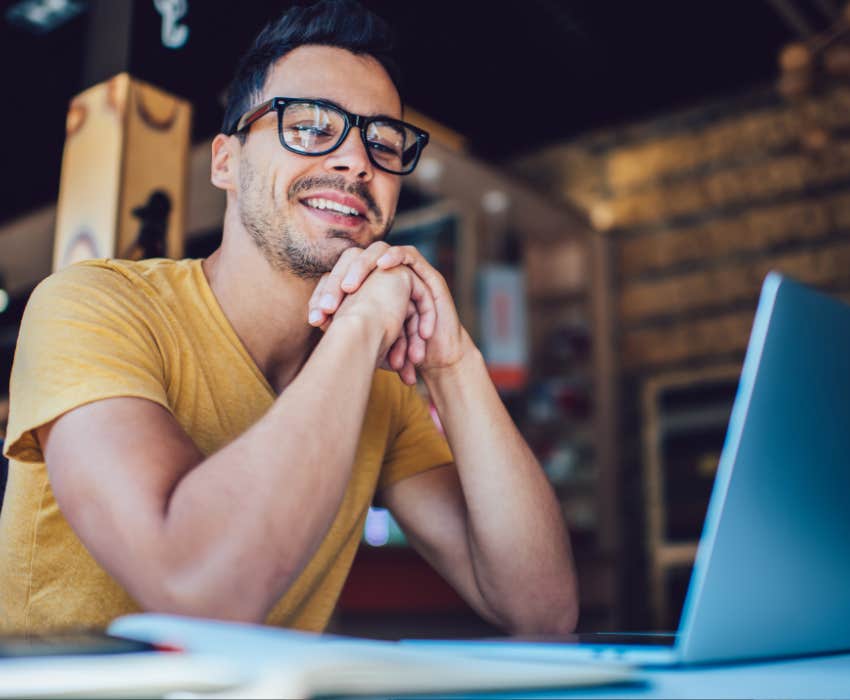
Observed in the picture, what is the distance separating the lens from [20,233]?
19.3ft

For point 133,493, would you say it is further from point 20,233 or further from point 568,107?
point 20,233

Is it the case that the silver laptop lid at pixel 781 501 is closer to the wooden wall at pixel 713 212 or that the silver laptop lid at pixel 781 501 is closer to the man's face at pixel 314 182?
the man's face at pixel 314 182

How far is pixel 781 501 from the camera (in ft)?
2.19

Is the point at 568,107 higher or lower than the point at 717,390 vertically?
higher

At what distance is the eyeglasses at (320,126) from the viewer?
1350 millimetres

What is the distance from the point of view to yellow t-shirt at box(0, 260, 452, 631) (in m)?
0.93

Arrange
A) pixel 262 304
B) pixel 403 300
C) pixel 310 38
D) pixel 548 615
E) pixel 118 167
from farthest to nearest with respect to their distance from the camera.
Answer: pixel 118 167, pixel 310 38, pixel 262 304, pixel 548 615, pixel 403 300

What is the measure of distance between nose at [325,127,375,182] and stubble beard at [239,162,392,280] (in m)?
0.02

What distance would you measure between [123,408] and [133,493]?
127 mm

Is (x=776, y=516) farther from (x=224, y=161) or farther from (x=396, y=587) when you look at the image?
(x=396, y=587)

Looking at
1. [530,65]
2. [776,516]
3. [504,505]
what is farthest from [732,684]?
[530,65]

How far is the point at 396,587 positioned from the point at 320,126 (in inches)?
146

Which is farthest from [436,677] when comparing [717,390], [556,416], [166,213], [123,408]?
[556,416]

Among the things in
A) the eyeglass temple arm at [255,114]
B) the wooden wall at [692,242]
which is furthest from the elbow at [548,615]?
the wooden wall at [692,242]
